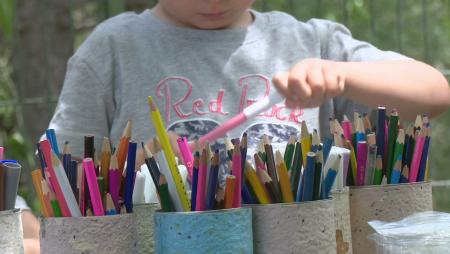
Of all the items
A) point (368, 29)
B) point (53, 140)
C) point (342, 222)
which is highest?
point (368, 29)

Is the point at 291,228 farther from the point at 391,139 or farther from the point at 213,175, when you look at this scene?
the point at 391,139

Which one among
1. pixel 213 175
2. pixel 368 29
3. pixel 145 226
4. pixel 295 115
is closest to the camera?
pixel 213 175

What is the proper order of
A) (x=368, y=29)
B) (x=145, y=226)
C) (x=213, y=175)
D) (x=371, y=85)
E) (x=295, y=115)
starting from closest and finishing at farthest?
(x=213, y=175) → (x=145, y=226) → (x=371, y=85) → (x=295, y=115) → (x=368, y=29)

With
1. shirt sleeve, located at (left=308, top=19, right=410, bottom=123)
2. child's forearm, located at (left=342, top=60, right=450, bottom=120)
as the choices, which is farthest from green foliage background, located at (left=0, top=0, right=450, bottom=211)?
child's forearm, located at (left=342, top=60, right=450, bottom=120)

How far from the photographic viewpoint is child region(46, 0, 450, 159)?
56.7 inches

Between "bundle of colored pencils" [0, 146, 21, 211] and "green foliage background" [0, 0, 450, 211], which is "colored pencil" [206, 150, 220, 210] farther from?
"green foliage background" [0, 0, 450, 211]

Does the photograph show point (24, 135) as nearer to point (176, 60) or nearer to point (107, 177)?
point (176, 60)

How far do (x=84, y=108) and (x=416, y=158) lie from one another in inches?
24.9

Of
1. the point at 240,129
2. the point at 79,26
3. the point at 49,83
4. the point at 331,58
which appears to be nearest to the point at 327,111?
the point at 331,58

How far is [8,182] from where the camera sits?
0.91 metres

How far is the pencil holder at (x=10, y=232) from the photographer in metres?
0.91

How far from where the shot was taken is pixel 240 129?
1422mm

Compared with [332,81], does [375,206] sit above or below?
below

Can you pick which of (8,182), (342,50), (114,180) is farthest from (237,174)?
(342,50)
